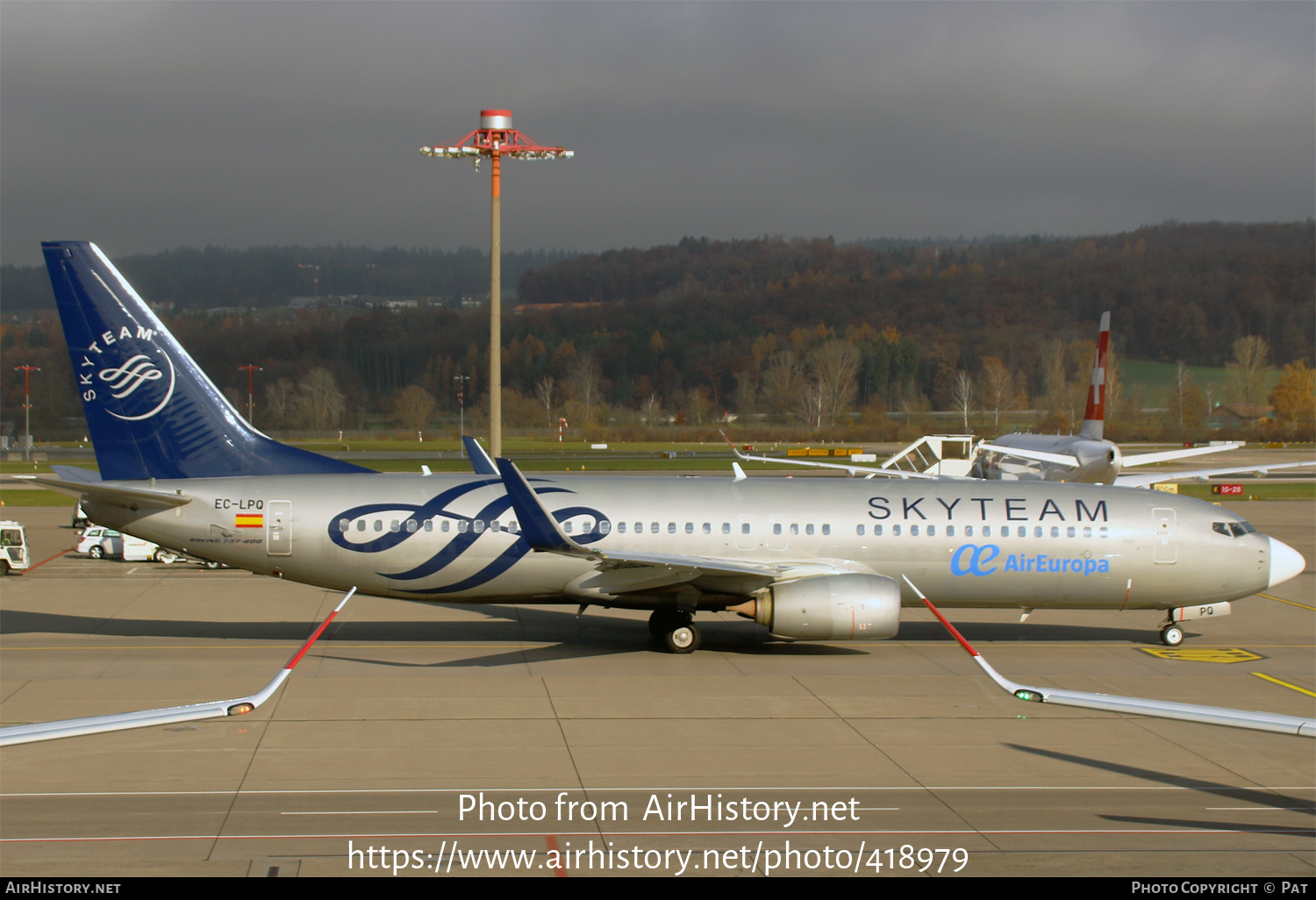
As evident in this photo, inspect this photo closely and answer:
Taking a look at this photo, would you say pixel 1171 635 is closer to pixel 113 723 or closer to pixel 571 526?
pixel 571 526

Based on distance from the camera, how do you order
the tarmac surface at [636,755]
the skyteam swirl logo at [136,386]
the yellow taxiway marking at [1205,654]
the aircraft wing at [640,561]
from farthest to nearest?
the yellow taxiway marking at [1205,654]
the skyteam swirl logo at [136,386]
the aircraft wing at [640,561]
the tarmac surface at [636,755]

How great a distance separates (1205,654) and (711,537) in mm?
10951

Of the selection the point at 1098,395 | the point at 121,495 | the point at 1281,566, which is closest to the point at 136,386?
the point at 121,495

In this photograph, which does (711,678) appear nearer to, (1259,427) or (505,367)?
(1259,427)

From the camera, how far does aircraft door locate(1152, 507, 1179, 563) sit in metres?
22.4

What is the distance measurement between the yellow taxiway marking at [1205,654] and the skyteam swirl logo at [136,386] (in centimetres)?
2172

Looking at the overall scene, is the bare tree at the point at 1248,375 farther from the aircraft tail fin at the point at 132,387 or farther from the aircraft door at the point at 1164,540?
the aircraft tail fin at the point at 132,387

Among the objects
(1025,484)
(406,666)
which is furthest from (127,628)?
(1025,484)

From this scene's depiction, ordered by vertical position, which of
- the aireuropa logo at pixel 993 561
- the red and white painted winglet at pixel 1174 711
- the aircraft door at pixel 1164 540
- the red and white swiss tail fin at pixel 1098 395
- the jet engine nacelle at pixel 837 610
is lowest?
the jet engine nacelle at pixel 837 610

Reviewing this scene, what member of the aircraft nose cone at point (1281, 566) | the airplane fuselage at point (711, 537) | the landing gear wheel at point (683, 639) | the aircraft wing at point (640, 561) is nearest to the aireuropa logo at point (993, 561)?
the airplane fuselage at point (711, 537)

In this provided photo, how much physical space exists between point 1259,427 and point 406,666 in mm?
132990

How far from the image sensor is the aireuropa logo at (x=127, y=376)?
21.8 metres

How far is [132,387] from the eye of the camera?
22.0 m

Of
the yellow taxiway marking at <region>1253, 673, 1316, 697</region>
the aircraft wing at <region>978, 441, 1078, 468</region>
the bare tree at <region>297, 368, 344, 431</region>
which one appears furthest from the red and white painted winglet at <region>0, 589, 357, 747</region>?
Result: the bare tree at <region>297, 368, 344, 431</region>
